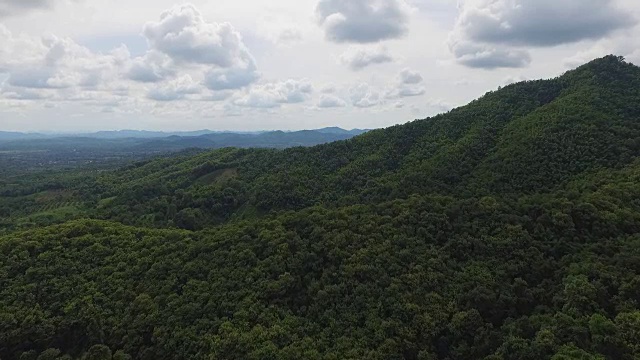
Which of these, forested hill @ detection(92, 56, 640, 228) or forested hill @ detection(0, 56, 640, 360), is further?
forested hill @ detection(92, 56, 640, 228)

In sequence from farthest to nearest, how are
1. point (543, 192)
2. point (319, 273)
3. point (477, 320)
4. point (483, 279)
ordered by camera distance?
1. point (543, 192)
2. point (319, 273)
3. point (483, 279)
4. point (477, 320)

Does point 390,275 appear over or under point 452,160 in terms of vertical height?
under

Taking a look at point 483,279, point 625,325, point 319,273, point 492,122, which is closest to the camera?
point 625,325

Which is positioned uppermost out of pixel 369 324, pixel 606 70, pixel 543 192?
pixel 606 70

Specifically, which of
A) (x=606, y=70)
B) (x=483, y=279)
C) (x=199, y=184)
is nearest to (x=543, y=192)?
(x=483, y=279)

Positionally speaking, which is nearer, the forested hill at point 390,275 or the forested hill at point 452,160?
the forested hill at point 390,275

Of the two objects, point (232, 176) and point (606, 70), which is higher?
point (606, 70)

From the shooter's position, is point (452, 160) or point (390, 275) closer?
point (390, 275)

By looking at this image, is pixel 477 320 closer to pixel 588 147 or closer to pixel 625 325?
pixel 625 325
